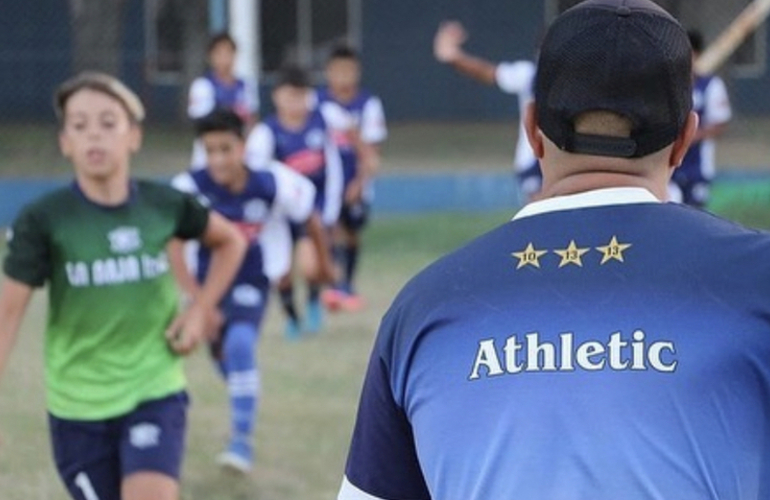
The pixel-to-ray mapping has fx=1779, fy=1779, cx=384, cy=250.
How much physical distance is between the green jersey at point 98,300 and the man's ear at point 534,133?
3.29 meters

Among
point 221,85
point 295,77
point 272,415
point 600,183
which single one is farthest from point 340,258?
point 600,183

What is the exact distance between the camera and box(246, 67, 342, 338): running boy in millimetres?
11773

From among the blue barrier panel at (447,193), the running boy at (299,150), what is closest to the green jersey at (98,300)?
the running boy at (299,150)

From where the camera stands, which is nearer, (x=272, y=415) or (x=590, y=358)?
(x=590, y=358)

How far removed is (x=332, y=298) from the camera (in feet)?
43.8

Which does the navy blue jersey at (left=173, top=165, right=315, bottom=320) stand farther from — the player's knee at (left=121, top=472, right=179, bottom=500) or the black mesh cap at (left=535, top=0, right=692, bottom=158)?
the black mesh cap at (left=535, top=0, right=692, bottom=158)

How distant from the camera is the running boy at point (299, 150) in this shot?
11.8 metres

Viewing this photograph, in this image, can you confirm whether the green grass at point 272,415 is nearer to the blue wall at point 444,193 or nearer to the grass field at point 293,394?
the grass field at point 293,394

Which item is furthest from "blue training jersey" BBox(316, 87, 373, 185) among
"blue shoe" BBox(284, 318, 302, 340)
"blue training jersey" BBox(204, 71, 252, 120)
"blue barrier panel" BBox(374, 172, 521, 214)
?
"blue barrier panel" BBox(374, 172, 521, 214)

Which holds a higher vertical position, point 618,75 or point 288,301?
point 618,75

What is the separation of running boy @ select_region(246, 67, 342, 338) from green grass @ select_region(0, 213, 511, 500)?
24cm

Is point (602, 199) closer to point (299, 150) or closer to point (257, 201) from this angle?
point (257, 201)

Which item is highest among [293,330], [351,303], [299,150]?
[299,150]

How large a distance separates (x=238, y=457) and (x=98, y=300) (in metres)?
2.51
